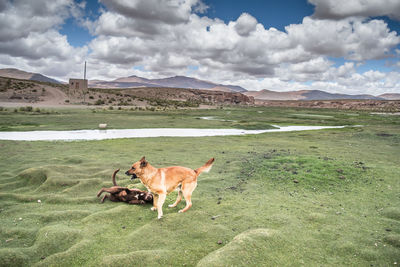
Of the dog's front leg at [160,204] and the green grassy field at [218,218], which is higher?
the dog's front leg at [160,204]

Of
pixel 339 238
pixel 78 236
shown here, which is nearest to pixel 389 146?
pixel 339 238

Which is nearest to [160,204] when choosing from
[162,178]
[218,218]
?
[162,178]

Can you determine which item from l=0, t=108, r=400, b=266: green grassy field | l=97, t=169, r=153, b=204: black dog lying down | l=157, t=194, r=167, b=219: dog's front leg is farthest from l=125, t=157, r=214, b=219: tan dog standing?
l=97, t=169, r=153, b=204: black dog lying down

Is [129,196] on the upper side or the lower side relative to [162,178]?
lower

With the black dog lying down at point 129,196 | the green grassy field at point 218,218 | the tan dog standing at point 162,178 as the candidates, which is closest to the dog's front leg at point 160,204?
the tan dog standing at point 162,178

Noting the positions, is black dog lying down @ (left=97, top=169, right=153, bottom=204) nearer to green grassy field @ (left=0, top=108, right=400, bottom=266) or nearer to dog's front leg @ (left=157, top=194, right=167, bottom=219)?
green grassy field @ (left=0, top=108, right=400, bottom=266)

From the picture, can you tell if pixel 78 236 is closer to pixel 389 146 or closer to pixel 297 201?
pixel 297 201

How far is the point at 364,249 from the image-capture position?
5992mm

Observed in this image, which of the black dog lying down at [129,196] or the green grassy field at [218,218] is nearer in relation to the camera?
the green grassy field at [218,218]

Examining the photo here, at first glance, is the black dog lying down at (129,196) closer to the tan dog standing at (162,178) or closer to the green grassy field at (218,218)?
the green grassy field at (218,218)

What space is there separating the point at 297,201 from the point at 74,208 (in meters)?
7.50

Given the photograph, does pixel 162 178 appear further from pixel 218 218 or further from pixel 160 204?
pixel 218 218

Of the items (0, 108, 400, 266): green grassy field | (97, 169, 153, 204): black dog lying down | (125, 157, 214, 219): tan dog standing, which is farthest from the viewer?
(97, 169, 153, 204): black dog lying down

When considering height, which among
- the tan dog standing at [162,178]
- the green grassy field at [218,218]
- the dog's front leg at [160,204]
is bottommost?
the green grassy field at [218,218]
